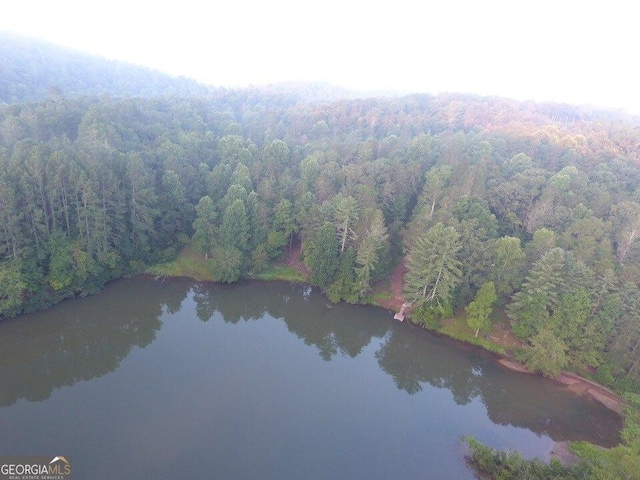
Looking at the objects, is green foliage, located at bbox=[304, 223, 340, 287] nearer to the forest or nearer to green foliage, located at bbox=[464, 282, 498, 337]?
the forest

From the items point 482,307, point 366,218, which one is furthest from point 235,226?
point 482,307

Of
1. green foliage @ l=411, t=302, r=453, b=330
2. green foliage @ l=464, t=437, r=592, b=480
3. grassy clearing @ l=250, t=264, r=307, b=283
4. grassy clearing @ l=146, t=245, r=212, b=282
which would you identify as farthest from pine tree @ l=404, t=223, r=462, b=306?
grassy clearing @ l=146, t=245, r=212, b=282

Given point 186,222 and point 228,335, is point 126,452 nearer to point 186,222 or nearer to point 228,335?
point 228,335

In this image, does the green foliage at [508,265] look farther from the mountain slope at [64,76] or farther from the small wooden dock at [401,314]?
the mountain slope at [64,76]

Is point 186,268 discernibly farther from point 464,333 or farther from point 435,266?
point 464,333

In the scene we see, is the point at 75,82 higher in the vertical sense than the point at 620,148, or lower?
lower

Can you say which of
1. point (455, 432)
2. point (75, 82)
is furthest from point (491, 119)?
point (75, 82)
